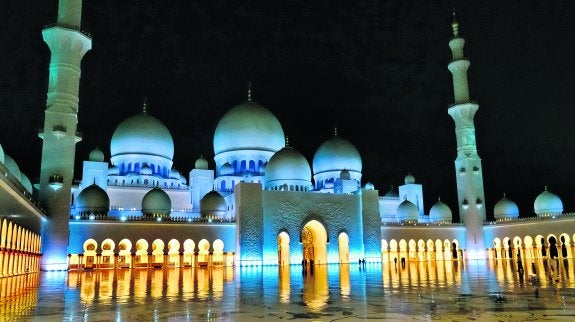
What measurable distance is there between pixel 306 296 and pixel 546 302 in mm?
3680

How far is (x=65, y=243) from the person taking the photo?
21812mm

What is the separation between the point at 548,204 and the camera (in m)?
31.7

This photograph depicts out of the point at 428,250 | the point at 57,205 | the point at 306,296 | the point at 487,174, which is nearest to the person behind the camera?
the point at 306,296

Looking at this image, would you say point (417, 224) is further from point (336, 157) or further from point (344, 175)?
point (336, 157)

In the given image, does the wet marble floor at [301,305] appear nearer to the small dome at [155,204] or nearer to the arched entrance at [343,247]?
the small dome at [155,204]

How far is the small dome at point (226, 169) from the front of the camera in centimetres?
3103

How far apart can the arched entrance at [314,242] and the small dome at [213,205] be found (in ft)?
15.6

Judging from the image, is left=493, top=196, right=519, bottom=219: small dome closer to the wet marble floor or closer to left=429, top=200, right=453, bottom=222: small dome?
left=429, top=200, right=453, bottom=222: small dome

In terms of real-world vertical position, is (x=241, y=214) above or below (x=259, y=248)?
above

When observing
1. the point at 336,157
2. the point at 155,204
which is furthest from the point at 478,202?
the point at 155,204

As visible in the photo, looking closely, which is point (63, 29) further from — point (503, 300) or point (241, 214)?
point (503, 300)

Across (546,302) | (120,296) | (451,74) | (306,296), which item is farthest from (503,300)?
(451,74)

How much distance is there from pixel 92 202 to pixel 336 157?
1574 centimetres

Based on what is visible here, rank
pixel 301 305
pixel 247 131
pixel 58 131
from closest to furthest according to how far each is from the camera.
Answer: pixel 301 305 → pixel 58 131 → pixel 247 131
